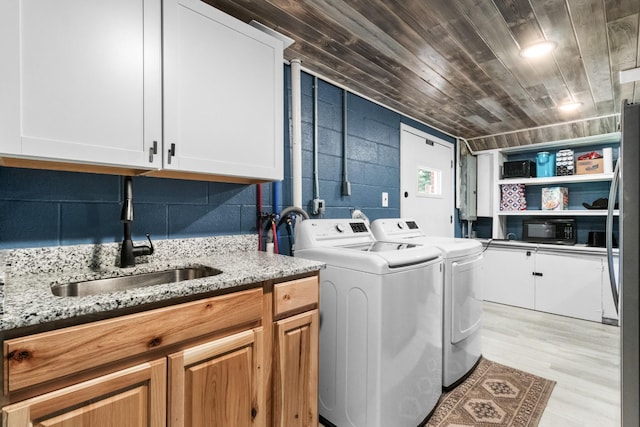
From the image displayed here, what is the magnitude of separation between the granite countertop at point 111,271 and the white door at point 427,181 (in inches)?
77.7

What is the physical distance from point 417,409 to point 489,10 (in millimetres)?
2163

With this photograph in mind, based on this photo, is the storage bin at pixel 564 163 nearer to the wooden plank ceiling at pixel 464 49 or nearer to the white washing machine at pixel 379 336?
the wooden plank ceiling at pixel 464 49

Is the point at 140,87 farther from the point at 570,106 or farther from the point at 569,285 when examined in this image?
the point at 569,285

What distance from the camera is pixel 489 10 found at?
5.35 feet

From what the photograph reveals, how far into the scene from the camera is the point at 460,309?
85.0 inches

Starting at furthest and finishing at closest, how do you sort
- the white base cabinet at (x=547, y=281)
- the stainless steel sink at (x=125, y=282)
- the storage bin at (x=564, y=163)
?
1. the storage bin at (x=564, y=163)
2. the white base cabinet at (x=547, y=281)
3. the stainless steel sink at (x=125, y=282)

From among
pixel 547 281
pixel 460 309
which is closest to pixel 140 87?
pixel 460 309

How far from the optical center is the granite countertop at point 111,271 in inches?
33.8

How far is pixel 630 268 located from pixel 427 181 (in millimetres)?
2681

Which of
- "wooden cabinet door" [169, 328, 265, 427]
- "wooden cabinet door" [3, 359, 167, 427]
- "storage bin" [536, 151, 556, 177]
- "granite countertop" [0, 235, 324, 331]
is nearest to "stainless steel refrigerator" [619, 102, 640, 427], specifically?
"granite countertop" [0, 235, 324, 331]

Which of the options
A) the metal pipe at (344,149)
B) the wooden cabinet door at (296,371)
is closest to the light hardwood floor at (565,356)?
the wooden cabinet door at (296,371)

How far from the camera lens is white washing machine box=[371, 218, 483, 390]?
209 centimetres

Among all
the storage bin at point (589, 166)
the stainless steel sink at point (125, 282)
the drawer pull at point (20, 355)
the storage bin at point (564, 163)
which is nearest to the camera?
the drawer pull at point (20, 355)

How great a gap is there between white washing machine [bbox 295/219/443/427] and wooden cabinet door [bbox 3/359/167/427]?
0.94 metres
